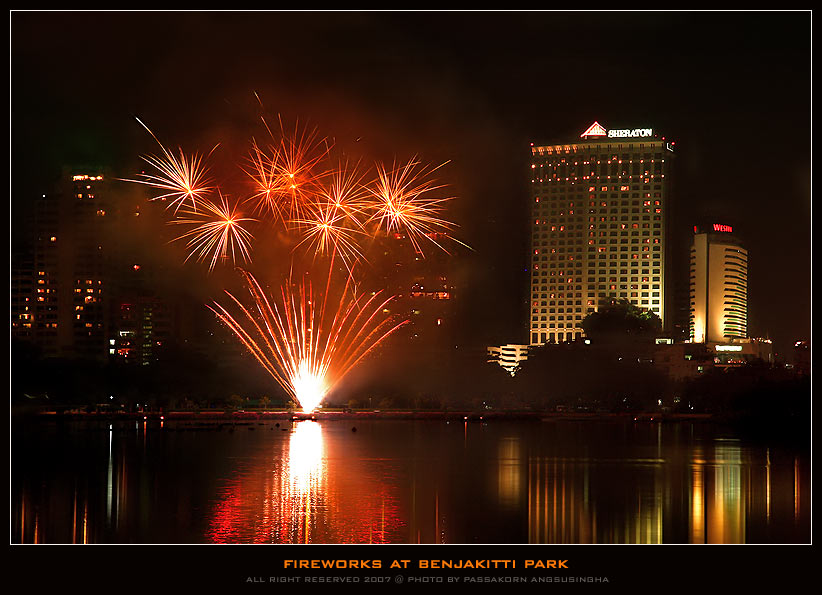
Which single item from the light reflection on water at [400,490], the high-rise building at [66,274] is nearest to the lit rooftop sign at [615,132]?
the high-rise building at [66,274]

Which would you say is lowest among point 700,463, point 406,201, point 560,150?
point 700,463

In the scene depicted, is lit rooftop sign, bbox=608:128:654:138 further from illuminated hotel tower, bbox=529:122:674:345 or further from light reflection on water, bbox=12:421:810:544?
light reflection on water, bbox=12:421:810:544

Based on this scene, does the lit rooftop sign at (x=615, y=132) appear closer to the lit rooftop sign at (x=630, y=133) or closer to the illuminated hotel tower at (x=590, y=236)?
the lit rooftop sign at (x=630, y=133)

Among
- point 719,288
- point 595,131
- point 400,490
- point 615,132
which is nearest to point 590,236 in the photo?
point 615,132

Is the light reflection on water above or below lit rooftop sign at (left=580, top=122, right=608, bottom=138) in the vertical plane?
below

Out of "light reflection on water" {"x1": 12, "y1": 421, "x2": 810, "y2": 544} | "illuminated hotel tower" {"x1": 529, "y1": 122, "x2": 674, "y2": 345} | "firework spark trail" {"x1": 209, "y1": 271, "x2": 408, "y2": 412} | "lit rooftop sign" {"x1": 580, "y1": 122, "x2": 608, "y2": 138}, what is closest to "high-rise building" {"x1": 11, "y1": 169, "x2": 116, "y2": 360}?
"firework spark trail" {"x1": 209, "y1": 271, "x2": 408, "y2": 412}
